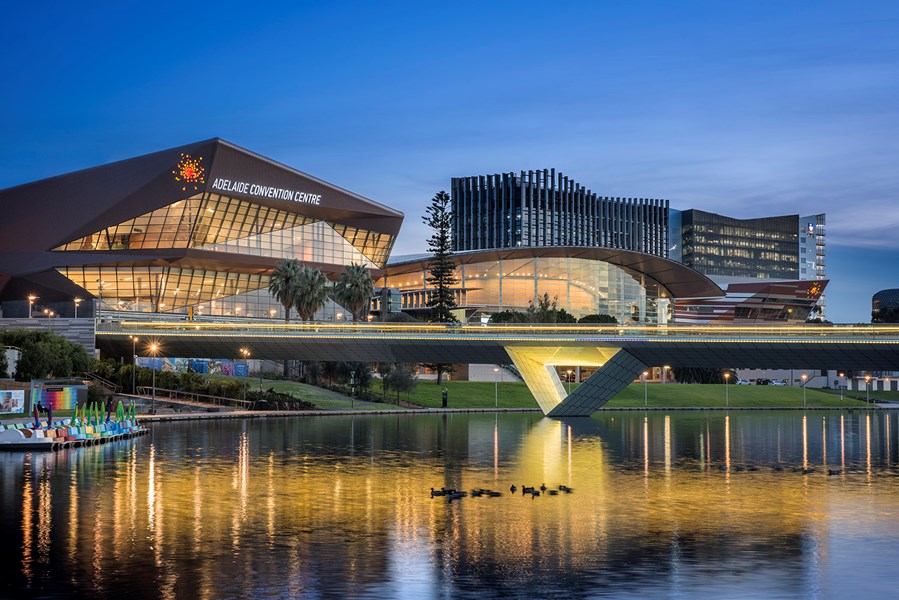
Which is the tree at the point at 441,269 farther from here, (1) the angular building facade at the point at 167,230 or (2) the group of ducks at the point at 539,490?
(2) the group of ducks at the point at 539,490

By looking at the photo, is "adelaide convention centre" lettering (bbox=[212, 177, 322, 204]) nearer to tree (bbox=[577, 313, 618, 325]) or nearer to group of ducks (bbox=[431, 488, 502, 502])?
tree (bbox=[577, 313, 618, 325])

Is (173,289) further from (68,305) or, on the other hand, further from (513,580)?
(513,580)

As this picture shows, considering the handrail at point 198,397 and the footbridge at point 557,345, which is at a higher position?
the footbridge at point 557,345

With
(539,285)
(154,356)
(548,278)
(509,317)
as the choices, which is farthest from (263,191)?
(548,278)

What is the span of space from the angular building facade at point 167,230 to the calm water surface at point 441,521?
73.1 meters

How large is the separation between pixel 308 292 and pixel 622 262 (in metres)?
67.7

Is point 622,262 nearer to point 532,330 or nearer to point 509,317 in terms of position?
point 509,317

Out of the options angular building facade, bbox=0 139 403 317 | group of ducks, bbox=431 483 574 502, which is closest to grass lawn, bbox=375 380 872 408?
angular building facade, bbox=0 139 403 317

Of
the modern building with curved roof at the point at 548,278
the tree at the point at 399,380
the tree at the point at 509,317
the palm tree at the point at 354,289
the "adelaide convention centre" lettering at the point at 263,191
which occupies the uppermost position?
the "adelaide convention centre" lettering at the point at 263,191

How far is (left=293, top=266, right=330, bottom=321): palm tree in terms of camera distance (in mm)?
119375

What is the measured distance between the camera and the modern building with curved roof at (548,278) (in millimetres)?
166875

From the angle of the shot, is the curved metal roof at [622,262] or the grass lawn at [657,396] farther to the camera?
the curved metal roof at [622,262]

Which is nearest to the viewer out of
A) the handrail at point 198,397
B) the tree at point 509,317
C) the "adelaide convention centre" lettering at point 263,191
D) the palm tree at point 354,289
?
the handrail at point 198,397

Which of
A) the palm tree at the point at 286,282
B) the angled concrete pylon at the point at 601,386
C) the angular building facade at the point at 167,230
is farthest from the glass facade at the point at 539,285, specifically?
the angled concrete pylon at the point at 601,386
